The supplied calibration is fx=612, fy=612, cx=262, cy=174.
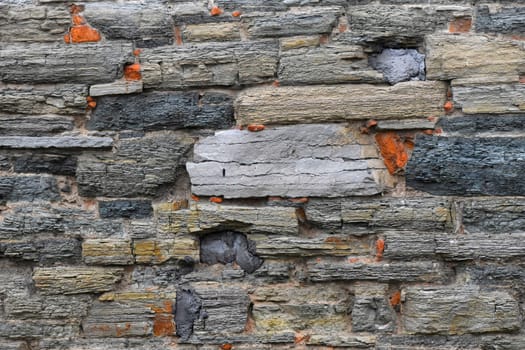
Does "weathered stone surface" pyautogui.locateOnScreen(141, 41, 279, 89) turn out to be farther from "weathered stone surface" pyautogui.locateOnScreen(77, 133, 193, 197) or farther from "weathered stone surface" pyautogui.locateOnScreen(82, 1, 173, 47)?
"weathered stone surface" pyautogui.locateOnScreen(77, 133, 193, 197)

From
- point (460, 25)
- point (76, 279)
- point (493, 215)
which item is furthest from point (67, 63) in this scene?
point (493, 215)

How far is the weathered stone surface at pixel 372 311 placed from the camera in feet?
8.23

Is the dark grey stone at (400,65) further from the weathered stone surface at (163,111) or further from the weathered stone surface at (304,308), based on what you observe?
the weathered stone surface at (304,308)

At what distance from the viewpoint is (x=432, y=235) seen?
97.8 inches

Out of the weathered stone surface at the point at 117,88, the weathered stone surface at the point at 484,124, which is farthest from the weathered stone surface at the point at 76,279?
the weathered stone surface at the point at 484,124

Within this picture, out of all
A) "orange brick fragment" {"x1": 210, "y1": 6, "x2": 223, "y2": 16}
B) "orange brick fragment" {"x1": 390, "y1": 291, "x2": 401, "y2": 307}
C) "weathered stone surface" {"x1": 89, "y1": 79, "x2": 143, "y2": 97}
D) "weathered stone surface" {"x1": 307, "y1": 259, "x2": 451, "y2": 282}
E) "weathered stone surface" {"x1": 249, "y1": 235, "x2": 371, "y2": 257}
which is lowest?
"orange brick fragment" {"x1": 390, "y1": 291, "x2": 401, "y2": 307}

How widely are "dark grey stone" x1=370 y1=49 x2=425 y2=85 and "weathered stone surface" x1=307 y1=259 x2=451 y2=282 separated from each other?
751 mm

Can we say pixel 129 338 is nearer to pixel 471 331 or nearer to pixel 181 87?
pixel 181 87

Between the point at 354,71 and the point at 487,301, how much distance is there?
42.3 inches

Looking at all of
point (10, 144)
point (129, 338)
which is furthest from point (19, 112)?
point (129, 338)

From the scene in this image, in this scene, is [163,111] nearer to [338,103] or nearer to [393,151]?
[338,103]

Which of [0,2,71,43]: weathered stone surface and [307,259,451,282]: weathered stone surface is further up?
[0,2,71,43]: weathered stone surface

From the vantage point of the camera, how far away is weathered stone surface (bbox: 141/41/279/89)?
2.55 metres

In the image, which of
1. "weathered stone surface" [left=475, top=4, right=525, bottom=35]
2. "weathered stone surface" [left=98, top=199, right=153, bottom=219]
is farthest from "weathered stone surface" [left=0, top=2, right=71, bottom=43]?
"weathered stone surface" [left=475, top=4, right=525, bottom=35]
